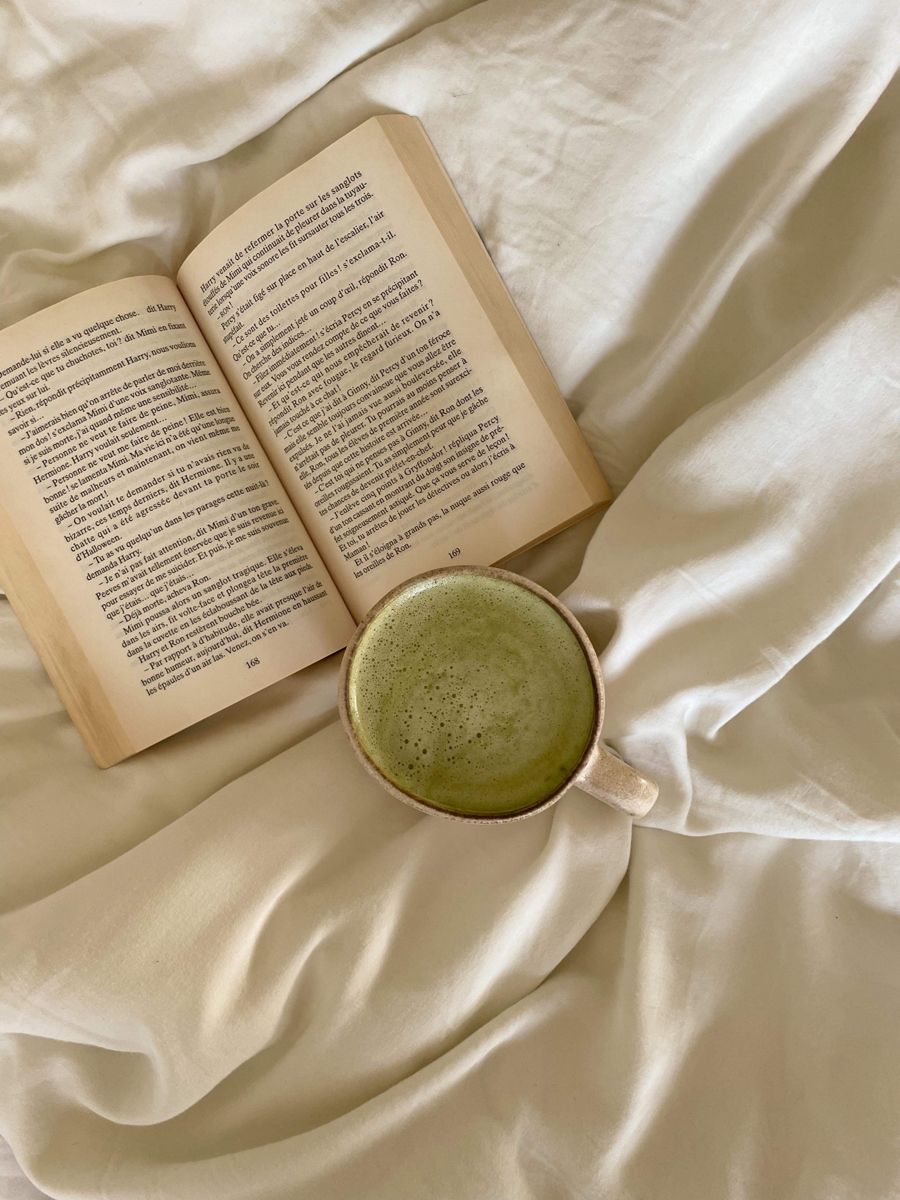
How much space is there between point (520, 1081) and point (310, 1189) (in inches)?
6.1

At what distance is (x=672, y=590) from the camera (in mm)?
656

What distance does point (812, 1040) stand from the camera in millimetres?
636

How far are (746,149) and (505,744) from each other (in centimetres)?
45

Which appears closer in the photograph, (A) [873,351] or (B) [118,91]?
(A) [873,351]

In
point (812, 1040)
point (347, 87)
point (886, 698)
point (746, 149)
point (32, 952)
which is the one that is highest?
point (347, 87)

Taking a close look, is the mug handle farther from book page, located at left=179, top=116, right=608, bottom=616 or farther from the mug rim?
book page, located at left=179, top=116, right=608, bottom=616

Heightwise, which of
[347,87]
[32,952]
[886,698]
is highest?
[347,87]

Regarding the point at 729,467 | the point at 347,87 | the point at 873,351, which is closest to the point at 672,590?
the point at 729,467

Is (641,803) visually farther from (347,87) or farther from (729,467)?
(347,87)

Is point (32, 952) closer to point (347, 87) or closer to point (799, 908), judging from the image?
point (799, 908)

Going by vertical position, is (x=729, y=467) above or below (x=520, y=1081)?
above

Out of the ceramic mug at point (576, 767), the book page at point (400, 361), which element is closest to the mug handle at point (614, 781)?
the ceramic mug at point (576, 767)

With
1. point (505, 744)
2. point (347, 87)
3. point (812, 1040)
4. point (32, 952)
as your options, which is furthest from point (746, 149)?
point (32, 952)

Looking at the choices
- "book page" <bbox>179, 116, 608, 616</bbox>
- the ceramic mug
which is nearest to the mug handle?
the ceramic mug
